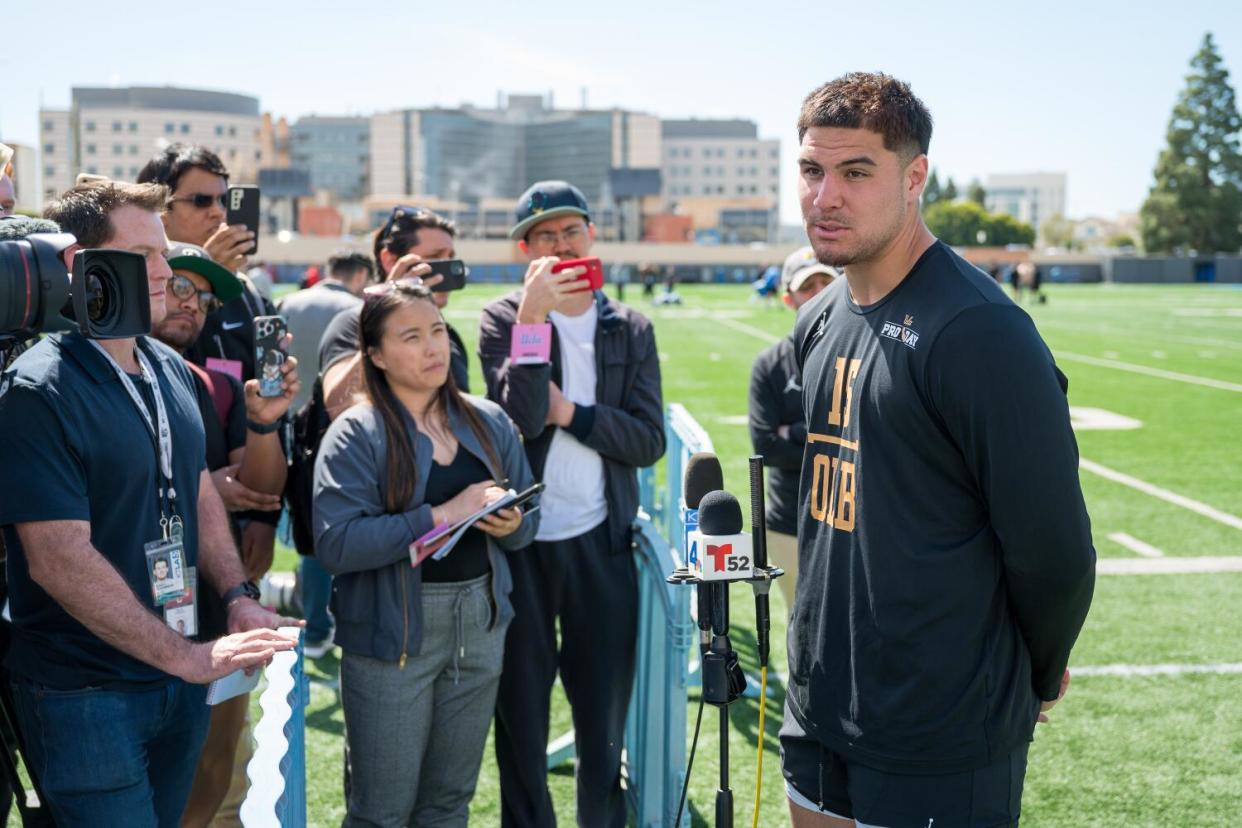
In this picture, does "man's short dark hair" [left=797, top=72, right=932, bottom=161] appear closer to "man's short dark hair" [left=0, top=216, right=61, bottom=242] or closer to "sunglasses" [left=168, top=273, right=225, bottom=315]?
"man's short dark hair" [left=0, top=216, right=61, bottom=242]


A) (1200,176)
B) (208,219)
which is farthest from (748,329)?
(1200,176)

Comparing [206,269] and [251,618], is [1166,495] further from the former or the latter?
[251,618]

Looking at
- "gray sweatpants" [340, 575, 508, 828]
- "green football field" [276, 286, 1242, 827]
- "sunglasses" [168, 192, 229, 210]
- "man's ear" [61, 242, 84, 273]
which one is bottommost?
"green football field" [276, 286, 1242, 827]

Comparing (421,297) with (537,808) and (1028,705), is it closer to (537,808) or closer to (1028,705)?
(537,808)

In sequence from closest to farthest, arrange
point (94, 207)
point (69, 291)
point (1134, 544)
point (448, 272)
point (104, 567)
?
point (69, 291) < point (104, 567) < point (94, 207) < point (448, 272) < point (1134, 544)

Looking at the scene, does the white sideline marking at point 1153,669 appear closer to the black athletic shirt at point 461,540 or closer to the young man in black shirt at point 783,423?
the young man in black shirt at point 783,423

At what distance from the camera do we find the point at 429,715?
3504mm

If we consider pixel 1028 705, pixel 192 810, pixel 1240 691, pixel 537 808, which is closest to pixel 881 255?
pixel 1028 705

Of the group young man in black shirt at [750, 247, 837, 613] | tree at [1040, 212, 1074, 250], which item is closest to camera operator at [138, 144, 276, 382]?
young man in black shirt at [750, 247, 837, 613]

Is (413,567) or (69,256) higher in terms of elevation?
(69,256)

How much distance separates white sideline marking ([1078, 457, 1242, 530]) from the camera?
30.6 ft

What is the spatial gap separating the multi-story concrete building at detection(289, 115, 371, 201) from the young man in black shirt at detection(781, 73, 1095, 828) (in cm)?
17418

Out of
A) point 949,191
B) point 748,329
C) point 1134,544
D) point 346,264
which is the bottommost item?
point 1134,544

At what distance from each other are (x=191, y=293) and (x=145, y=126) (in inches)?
6508
